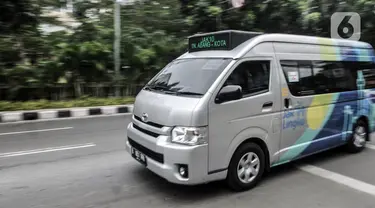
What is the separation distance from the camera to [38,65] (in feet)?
37.7

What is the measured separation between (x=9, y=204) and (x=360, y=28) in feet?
52.4

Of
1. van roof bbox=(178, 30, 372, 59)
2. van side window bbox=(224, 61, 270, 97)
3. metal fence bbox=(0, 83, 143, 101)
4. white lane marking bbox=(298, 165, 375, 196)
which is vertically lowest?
white lane marking bbox=(298, 165, 375, 196)

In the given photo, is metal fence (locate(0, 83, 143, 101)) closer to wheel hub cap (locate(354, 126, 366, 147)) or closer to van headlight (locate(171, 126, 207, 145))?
wheel hub cap (locate(354, 126, 366, 147))


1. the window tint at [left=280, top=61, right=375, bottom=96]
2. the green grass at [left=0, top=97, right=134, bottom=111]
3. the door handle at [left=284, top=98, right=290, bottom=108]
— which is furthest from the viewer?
the green grass at [left=0, top=97, right=134, bottom=111]

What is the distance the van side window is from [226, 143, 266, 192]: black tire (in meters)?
0.69

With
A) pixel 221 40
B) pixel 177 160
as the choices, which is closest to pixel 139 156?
pixel 177 160

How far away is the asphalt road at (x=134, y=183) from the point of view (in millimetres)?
4031

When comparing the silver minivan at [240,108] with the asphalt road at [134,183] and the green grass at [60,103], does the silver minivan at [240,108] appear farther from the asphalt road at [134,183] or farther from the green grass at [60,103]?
the green grass at [60,103]

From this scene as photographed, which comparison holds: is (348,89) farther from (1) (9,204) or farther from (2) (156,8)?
(2) (156,8)

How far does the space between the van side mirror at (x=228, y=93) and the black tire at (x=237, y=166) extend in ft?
2.26

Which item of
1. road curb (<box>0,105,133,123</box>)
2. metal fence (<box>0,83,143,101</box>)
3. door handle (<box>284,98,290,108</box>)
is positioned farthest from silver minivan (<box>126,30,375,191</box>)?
metal fence (<box>0,83,143,101</box>)

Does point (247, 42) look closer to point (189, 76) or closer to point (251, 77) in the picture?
point (251, 77)

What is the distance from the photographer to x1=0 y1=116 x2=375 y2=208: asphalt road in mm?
4031

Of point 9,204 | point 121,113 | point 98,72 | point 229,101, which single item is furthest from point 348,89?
point 98,72
